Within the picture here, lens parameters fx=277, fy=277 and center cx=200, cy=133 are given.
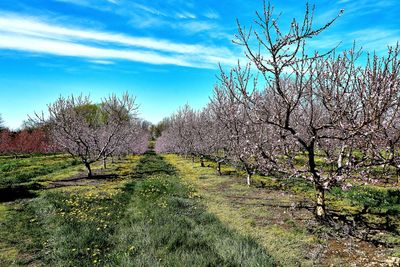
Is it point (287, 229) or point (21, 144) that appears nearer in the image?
point (287, 229)

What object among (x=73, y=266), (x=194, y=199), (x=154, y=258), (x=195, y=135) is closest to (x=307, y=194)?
(x=194, y=199)

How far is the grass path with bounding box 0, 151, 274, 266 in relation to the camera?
25.1 feet

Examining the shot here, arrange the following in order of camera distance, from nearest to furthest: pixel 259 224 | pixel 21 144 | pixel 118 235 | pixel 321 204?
pixel 118 235, pixel 259 224, pixel 321 204, pixel 21 144

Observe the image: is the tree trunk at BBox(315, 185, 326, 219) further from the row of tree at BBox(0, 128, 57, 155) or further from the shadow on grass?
the row of tree at BBox(0, 128, 57, 155)

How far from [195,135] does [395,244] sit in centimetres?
2982

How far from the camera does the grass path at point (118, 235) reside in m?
7.66

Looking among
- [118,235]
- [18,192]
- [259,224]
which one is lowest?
[259,224]

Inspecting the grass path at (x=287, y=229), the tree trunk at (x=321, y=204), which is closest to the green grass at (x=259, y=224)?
the grass path at (x=287, y=229)

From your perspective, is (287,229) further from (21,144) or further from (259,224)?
(21,144)

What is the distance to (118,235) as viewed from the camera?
9.70m

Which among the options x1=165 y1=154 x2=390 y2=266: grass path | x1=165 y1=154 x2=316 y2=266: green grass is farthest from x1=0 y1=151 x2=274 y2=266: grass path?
x1=165 y1=154 x2=390 y2=266: grass path

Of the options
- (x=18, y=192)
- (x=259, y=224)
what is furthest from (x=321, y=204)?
(x=18, y=192)

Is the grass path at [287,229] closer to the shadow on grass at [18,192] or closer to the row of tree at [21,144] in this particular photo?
the shadow on grass at [18,192]

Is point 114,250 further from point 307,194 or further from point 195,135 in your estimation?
point 195,135
